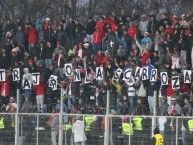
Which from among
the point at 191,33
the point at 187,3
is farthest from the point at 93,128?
the point at 187,3

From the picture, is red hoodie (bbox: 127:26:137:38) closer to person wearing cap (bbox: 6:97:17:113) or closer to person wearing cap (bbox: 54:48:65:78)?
person wearing cap (bbox: 54:48:65:78)

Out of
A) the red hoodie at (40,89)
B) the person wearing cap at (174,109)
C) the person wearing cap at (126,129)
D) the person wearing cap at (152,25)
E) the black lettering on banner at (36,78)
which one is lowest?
the person wearing cap at (126,129)

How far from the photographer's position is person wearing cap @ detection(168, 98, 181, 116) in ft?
115

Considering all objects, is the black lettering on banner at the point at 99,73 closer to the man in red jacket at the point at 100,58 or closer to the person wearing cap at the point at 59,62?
the man in red jacket at the point at 100,58

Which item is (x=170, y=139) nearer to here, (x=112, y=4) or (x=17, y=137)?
(x=17, y=137)

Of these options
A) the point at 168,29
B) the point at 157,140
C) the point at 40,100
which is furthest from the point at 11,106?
the point at 157,140

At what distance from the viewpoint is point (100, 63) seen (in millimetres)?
39969

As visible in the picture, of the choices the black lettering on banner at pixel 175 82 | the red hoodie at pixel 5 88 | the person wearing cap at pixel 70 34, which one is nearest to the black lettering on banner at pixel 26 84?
the red hoodie at pixel 5 88

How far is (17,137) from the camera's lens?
1432 inches

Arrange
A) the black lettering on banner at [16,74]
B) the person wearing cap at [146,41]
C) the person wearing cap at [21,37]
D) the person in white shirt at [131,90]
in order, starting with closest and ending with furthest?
1. the person in white shirt at [131,90]
2. the black lettering on banner at [16,74]
3. the person wearing cap at [146,41]
4. the person wearing cap at [21,37]

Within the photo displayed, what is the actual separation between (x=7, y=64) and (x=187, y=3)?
1394 centimetres

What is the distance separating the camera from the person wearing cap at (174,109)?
34938mm

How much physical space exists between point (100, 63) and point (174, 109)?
5676 mm

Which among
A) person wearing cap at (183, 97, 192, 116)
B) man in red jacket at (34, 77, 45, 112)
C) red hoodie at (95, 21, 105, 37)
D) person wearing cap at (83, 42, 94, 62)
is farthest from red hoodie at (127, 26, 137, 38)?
person wearing cap at (183, 97, 192, 116)
